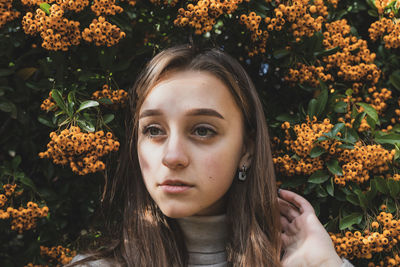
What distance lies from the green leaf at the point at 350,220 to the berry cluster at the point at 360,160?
148mm

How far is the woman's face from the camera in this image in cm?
161

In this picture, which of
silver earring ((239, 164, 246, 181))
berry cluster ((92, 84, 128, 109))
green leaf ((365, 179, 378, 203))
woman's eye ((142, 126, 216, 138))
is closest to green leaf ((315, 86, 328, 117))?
green leaf ((365, 179, 378, 203))

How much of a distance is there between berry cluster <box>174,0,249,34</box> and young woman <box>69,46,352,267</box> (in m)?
0.11

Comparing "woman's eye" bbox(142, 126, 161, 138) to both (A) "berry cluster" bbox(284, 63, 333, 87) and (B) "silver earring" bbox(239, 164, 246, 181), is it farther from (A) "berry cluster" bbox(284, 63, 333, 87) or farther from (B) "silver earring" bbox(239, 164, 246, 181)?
(A) "berry cluster" bbox(284, 63, 333, 87)

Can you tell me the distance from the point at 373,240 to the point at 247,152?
0.64 m

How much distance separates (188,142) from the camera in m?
1.64

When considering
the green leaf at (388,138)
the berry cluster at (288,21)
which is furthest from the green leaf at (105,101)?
the green leaf at (388,138)

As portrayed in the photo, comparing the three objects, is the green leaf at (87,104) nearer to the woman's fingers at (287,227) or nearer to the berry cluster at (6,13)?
the berry cluster at (6,13)

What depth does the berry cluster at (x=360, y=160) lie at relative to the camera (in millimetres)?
1854

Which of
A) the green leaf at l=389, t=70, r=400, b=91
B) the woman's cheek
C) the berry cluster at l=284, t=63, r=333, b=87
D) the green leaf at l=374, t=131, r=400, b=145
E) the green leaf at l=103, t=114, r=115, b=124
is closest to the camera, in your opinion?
the woman's cheek

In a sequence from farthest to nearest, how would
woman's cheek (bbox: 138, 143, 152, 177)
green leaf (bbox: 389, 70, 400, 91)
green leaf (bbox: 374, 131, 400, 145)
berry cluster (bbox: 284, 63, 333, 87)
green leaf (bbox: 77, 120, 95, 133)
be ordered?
green leaf (bbox: 389, 70, 400, 91) → berry cluster (bbox: 284, 63, 333, 87) → green leaf (bbox: 374, 131, 400, 145) → green leaf (bbox: 77, 120, 95, 133) → woman's cheek (bbox: 138, 143, 152, 177)

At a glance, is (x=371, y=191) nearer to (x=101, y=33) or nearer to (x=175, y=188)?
(x=175, y=188)

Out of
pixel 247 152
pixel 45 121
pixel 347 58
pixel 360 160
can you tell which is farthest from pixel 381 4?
pixel 45 121

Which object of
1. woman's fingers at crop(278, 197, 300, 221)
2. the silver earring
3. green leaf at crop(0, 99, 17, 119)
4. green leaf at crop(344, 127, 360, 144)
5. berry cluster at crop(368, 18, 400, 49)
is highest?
berry cluster at crop(368, 18, 400, 49)
